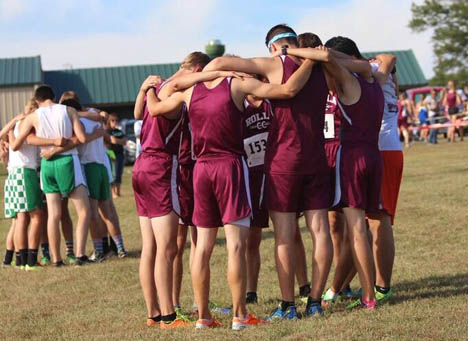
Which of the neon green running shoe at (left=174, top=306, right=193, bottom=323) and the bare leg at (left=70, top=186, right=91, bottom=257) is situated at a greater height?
the bare leg at (left=70, top=186, right=91, bottom=257)

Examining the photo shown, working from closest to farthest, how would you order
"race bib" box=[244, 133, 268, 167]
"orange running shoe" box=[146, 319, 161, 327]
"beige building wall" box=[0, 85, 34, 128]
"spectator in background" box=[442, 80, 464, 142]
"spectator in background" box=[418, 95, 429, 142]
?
"orange running shoe" box=[146, 319, 161, 327]
"race bib" box=[244, 133, 268, 167]
"spectator in background" box=[442, 80, 464, 142]
"spectator in background" box=[418, 95, 429, 142]
"beige building wall" box=[0, 85, 34, 128]

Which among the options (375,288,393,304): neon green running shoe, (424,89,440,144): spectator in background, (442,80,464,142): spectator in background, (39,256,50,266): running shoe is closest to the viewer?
(375,288,393,304): neon green running shoe

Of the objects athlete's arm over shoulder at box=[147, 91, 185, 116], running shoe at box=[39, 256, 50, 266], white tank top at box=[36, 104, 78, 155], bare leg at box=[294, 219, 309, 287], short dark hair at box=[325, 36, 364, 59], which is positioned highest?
short dark hair at box=[325, 36, 364, 59]

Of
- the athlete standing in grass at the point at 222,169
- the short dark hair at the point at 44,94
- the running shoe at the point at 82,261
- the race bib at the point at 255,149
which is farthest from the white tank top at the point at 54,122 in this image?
the athlete standing in grass at the point at 222,169

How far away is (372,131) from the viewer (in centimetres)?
655

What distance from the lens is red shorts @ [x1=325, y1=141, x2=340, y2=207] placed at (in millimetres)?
6545

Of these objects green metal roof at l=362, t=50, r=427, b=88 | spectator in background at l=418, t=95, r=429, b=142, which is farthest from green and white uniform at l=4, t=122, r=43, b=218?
green metal roof at l=362, t=50, r=427, b=88

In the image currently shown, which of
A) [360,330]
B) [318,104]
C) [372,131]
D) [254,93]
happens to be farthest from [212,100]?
[360,330]

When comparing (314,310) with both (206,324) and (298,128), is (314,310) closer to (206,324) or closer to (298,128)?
(206,324)

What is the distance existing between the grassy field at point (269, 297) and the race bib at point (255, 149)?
1196 mm

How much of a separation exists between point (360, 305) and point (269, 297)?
117 centimetres

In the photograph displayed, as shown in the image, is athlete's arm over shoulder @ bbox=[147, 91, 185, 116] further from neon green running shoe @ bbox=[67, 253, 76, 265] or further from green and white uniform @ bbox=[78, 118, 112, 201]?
neon green running shoe @ bbox=[67, 253, 76, 265]

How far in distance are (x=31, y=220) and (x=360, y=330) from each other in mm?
5913

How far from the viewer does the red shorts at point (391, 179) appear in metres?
7.00
